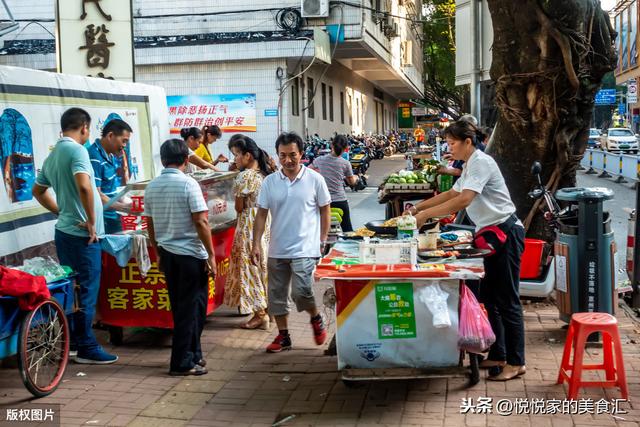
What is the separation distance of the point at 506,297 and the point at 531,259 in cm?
213

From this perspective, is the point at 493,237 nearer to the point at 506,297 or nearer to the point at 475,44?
the point at 506,297

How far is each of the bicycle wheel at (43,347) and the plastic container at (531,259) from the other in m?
4.29

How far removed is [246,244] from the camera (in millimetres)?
7262

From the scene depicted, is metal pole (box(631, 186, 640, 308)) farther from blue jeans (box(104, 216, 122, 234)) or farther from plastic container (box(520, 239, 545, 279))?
blue jeans (box(104, 216, 122, 234))

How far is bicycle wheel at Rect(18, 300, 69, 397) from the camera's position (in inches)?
199

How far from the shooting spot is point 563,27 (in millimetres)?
7664

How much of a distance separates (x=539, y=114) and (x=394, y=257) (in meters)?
3.65

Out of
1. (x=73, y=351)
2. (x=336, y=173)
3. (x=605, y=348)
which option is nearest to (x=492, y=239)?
(x=605, y=348)

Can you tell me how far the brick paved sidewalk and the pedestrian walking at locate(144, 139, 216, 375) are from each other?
1.06 ft

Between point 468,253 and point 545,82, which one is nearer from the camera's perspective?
point 468,253

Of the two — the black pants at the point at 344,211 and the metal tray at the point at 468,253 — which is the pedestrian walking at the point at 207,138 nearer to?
the black pants at the point at 344,211

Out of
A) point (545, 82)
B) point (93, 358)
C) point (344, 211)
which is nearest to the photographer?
point (93, 358)

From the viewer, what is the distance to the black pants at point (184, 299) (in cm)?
579

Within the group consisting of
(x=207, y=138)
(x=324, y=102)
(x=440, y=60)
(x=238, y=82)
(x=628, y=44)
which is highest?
(x=628, y=44)
